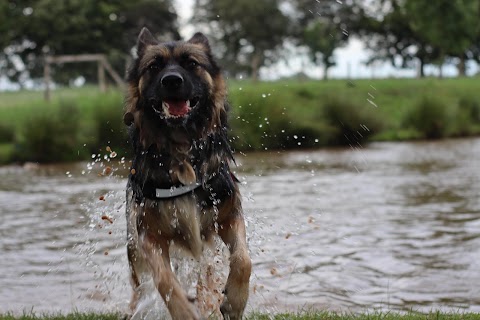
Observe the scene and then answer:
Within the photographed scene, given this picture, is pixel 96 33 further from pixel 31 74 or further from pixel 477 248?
pixel 477 248

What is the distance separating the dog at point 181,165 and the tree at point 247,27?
191 ft

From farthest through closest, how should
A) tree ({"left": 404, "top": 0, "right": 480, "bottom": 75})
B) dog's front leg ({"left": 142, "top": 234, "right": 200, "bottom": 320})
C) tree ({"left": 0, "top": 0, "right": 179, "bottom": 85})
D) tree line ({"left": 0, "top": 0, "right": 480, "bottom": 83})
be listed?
tree ({"left": 0, "top": 0, "right": 179, "bottom": 85}) < tree line ({"left": 0, "top": 0, "right": 480, "bottom": 83}) < tree ({"left": 404, "top": 0, "right": 480, "bottom": 75}) < dog's front leg ({"left": 142, "top": 234, "right": 200, "bottom": 320})

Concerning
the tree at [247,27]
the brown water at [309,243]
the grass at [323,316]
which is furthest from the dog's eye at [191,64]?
the tree at [247,27]

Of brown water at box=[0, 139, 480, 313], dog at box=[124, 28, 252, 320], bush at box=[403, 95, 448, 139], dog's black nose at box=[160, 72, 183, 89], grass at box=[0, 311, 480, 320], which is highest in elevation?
dog's black nose at box=[160, 72, 183, 89]

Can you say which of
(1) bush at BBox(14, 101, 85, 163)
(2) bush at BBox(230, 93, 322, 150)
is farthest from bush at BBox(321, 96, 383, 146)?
(1) bush at BBox(14, 101, 85, 163)

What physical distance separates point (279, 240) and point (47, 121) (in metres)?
12.7

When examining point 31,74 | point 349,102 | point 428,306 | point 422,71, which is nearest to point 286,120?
point 349,102

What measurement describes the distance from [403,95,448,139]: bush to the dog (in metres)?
20.2

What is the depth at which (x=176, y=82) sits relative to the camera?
430 centimetres

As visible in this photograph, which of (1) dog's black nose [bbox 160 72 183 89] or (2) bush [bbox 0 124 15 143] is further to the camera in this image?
(2) bush [bbox 0 124 15 143]

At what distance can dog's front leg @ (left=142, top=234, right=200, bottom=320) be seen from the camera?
162 inches

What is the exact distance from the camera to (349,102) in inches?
832

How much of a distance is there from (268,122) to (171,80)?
11.6 meters

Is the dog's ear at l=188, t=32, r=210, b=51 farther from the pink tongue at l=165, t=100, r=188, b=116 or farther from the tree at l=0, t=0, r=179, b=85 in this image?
the tree at l=0, t=0, r=179, b=85
